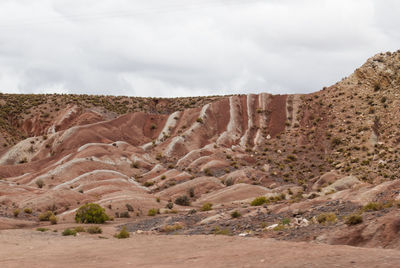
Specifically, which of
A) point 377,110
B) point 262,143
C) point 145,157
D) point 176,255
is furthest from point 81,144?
point 176,255

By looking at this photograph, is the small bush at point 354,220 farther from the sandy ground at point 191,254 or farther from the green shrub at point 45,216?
the green shrub at point 45,216

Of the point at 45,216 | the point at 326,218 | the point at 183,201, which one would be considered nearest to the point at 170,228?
the point at 326,218

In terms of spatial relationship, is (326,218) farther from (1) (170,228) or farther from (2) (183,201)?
(2) (183,201)

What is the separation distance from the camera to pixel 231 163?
172 ft

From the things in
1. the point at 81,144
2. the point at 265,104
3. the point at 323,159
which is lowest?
the point at 323,159

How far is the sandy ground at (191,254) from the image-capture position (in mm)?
12586

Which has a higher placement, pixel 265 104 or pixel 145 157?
pixel 265 104

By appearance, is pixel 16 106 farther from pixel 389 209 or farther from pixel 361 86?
pixel 389 209

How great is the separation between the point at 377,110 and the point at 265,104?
1614 centimetres

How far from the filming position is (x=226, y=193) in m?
42.2

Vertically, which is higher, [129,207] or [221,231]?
[129,207]

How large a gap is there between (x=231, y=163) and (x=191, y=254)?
120 ft

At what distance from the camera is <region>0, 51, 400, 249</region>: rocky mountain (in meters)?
26.5

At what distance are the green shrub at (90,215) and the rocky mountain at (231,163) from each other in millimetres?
1512
